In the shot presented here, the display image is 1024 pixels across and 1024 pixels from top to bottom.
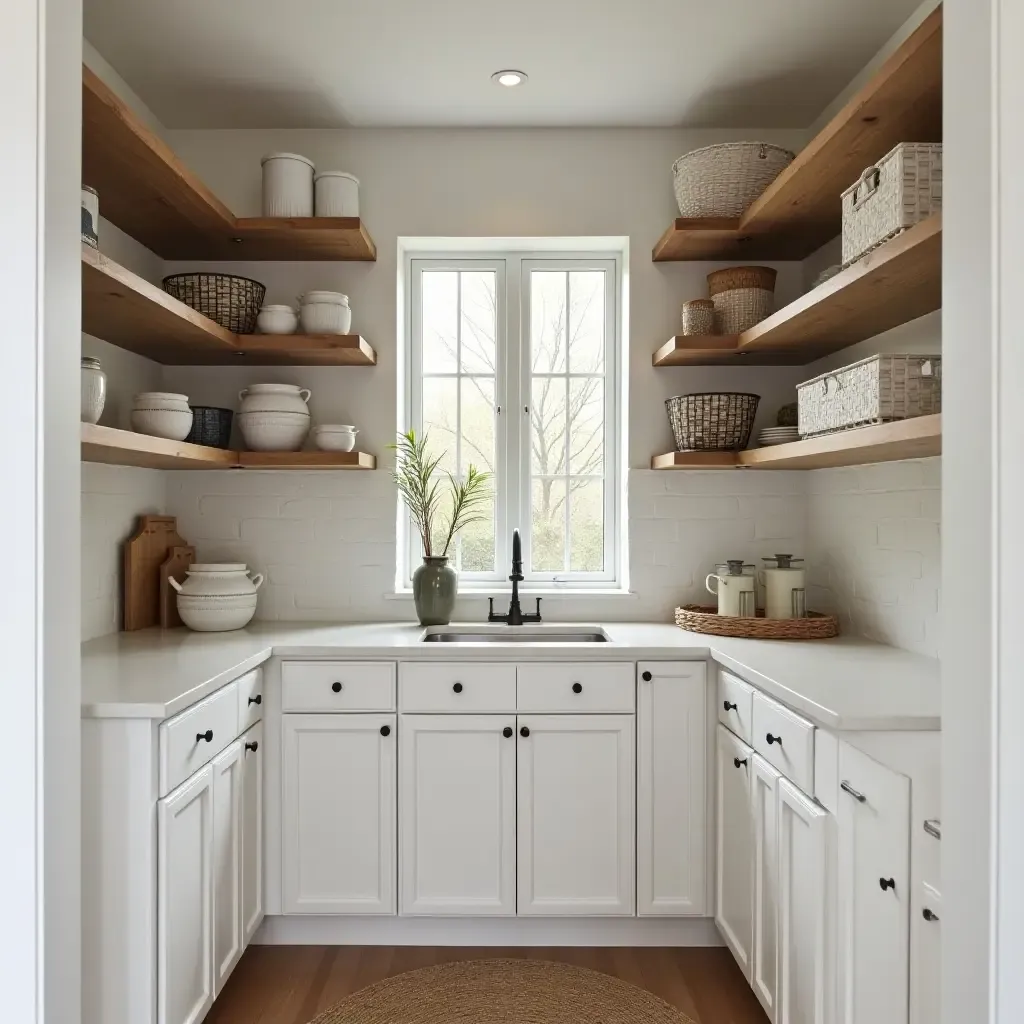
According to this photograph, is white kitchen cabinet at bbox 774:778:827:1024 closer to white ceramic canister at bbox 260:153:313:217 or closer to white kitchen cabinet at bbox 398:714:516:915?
white kitchen cabinet at bbox 398:714:516:915

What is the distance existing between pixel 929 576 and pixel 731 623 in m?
0.63

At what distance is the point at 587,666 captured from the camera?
248 cm

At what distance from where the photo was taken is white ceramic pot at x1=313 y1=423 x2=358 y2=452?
9.46ft

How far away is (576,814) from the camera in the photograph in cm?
246

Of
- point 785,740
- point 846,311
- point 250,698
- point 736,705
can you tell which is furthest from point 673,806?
point 846,311

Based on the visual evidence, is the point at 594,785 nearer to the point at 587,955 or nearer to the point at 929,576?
the point at 587,955

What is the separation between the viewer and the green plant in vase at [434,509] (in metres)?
2.87

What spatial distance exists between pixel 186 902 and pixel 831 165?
94.7 inches

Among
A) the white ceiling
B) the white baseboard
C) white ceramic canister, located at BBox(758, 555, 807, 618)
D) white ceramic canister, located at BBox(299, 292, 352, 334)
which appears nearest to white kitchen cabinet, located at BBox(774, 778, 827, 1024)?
the white baseboard

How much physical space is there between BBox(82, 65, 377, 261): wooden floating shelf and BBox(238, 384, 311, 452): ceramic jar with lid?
0.51m

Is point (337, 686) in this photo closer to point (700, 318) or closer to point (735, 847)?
point (735, 847)

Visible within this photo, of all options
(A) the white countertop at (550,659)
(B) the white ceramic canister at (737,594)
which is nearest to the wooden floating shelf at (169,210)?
(A) the white countertop at (550,659)

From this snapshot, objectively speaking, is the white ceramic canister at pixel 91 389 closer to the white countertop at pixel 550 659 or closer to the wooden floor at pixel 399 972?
the white countertop at pixel 550 659
